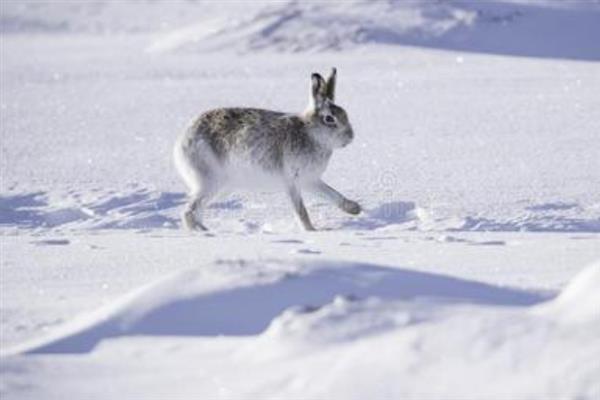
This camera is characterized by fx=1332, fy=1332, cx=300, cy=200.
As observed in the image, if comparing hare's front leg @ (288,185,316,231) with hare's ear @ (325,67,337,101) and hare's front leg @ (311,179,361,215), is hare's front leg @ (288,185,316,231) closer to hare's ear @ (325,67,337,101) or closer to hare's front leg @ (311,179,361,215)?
hare's front leg @ (311,179,361,215)

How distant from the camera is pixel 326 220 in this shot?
767 cm

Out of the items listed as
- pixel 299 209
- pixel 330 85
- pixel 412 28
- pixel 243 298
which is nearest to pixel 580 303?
pixel 243 298

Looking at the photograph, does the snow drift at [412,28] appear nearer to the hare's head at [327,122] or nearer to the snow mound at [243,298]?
the hare's head at [327,122]

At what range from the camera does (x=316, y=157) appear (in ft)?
Answer: 23.8

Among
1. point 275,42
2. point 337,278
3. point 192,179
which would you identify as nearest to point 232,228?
point 192,179

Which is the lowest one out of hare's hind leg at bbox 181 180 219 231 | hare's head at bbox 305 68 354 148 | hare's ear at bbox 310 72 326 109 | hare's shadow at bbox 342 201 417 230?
hare's shadow at bbox 342 201 417 230

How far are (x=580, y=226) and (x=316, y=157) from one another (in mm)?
1468

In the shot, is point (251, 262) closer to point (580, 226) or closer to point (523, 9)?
point (580, 226)

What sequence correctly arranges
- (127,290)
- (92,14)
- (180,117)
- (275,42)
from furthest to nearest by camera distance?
(92,14) → (275,42) → (180,117) → (127,290)

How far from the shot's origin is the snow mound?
3852mm

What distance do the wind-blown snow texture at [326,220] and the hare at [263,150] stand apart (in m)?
0.29

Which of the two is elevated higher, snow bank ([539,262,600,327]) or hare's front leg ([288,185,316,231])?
snow bank ([539,262,600,327])

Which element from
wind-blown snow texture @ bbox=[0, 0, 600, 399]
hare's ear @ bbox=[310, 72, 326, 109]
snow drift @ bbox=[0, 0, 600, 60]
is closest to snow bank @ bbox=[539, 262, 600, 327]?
wind-blown snow texture @ bbox=[0, 0, 600, 399]

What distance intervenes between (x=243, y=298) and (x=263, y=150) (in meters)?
3.27
